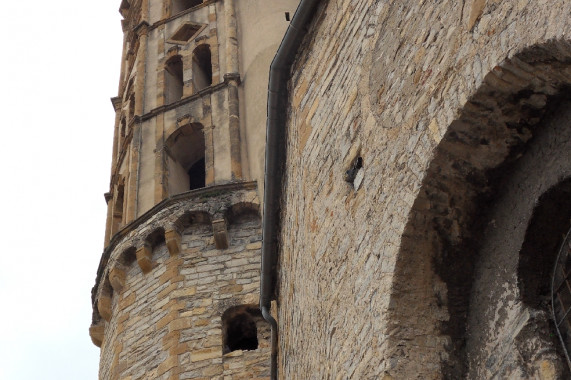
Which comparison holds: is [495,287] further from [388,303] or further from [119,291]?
[119,291]

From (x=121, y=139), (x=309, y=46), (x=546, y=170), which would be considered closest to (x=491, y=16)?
(x=546, y=170)

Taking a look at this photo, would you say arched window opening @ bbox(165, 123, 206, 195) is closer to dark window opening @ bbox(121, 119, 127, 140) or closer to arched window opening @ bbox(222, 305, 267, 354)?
dark window opening @ bbox(121, 119, 127, 140)

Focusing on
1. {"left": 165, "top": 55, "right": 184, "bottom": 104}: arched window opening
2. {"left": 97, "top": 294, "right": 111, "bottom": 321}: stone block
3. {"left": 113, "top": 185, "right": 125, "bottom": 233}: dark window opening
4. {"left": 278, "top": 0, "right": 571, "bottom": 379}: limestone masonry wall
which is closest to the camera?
{"left": 278, "top": 0, "right": 571, "bottom": 379}: limestone masonry wall

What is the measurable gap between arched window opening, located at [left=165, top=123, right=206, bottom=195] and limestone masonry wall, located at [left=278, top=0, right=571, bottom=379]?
386 inches

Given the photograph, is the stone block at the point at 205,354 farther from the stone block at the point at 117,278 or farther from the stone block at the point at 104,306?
the stone block at the point at 104,306

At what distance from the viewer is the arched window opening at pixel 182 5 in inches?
752

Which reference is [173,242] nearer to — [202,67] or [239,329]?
[239,329]

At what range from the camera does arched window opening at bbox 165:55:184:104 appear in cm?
1705

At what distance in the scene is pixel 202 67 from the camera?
702 inches

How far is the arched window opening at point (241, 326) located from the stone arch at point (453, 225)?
25.2 feet

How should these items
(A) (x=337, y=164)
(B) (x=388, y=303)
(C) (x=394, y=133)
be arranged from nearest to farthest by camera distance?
(B) (x=388, y=303), (C) (x=394, y=133), (A) (x=337, y=164)

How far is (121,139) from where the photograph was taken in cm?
1792

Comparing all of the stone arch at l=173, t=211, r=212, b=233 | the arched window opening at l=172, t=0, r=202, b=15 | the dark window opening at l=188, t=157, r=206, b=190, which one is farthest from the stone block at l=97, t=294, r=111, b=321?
the arched window opening at l=172, t=0, r=202, b=15

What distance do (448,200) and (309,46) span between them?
2592 mm
